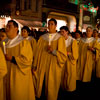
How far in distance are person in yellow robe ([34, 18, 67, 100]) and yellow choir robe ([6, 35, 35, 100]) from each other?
87 cm

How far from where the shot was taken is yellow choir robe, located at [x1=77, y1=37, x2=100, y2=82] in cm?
573

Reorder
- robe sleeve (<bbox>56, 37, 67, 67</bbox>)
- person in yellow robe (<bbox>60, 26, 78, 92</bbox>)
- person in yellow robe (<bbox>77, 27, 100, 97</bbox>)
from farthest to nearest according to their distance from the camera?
person in yellow robe (<bbox>77, 27, 100, 97</bbox>) < person in yellow robe (<bbox>60, 26, 78, 92</bbox>) < robe sleeve (<bbox>56, 37, 67, 67</bbox>)

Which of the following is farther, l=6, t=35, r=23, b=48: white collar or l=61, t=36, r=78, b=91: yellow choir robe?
l=61, t=36, r=78, b=91: yellow choir robe

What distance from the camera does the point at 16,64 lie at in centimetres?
287

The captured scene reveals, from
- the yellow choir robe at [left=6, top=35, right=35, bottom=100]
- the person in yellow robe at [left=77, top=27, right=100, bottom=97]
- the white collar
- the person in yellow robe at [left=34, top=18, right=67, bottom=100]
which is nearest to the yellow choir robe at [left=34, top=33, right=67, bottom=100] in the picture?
the person in yellow robe at [left=34, top=18, right=67, bottom=100]

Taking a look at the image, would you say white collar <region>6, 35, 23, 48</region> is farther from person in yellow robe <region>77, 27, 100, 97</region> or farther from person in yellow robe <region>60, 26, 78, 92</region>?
person in yellow robe <region>77, 27, 100, 97</region>

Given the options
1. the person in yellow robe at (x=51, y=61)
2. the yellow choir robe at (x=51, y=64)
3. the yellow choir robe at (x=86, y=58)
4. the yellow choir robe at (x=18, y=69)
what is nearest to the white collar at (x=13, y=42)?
the yellow choir robe at (x=18, y=69)

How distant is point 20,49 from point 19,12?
10.9 meters

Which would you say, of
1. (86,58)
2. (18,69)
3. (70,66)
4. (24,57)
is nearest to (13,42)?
(24,57)

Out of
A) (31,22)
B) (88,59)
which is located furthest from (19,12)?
(88,59)

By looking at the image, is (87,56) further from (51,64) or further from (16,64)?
(16,64)

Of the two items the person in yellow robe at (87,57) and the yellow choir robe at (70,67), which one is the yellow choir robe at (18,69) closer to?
the yellow choir robe at (70,67)

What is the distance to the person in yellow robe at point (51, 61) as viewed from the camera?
12.1 ft

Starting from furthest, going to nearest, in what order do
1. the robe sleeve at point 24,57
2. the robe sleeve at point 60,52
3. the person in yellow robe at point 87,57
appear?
the person in yellow robe at point 87,57 → the robe sleeve at point 60,52 → the robe sleeve at point 24,57
